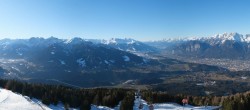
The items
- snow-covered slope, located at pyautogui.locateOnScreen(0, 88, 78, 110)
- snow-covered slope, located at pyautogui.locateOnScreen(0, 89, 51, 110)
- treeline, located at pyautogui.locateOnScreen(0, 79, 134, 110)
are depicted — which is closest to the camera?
snow-covered slope, located at pyautogui.locateOnScreen(0, 89, 51, 110)

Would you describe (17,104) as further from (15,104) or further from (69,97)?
(69,97)

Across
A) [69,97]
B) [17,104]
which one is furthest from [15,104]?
[69,97]

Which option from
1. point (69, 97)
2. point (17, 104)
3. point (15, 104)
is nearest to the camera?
point (15, 104)

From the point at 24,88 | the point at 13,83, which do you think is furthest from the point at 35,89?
the point at 13,83

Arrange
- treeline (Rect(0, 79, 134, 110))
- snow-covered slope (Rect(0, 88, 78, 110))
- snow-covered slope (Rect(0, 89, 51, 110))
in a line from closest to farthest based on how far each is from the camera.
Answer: snow-covered slope (Rect(0, 89, 51, 110)), snow-covered slope (Rect(0, 88, 78, 110)), treeline (Rect(0, 79, 134, 110))

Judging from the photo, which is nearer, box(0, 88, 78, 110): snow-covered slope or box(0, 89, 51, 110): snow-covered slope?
box(0, 89, 51, 110): snow-covered slope

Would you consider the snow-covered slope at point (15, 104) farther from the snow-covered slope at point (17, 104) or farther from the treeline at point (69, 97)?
the treeline at point (69, 97)

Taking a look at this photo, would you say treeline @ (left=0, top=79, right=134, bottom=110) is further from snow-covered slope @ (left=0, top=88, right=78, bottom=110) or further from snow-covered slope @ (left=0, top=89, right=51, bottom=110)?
snow-covered slope @ (left=0, top=89, right=51, bottom=110)

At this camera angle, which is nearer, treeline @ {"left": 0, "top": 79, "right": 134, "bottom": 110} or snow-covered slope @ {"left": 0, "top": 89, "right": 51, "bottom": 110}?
snow-covered slope @ {"left": 0, "top": 89, "right": 51, "bottom": 110}

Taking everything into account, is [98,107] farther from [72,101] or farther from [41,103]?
[41,103]

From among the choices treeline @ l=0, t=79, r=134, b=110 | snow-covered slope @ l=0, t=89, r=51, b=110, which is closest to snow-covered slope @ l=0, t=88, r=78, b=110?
snow-covered slope @ l=0, t=89, r=51, b=110

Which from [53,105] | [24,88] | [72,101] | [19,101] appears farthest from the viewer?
[24,88]
